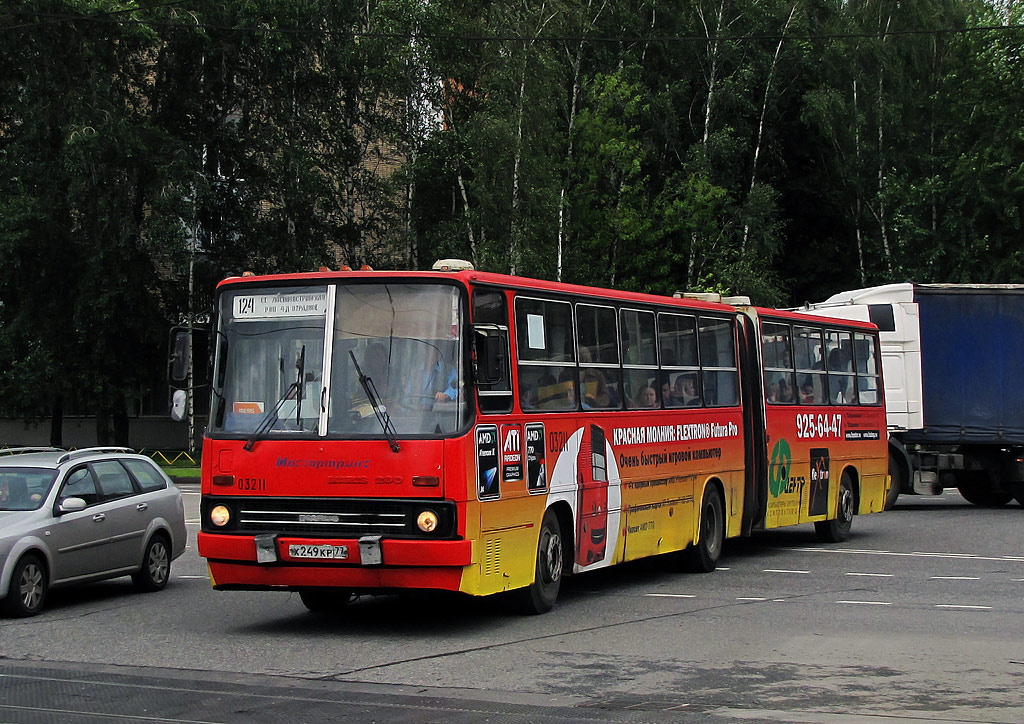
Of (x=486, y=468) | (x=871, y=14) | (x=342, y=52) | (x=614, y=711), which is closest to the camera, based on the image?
(x=614, y=711)

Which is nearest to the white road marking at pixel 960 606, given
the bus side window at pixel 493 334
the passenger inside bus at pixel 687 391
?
the passenger inside bus at pixel 687 391

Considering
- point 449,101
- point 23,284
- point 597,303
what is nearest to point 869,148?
point 449,101

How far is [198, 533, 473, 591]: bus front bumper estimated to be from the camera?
10.8 m

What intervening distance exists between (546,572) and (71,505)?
4.42 meters

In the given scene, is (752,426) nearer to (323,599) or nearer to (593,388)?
(593,388)

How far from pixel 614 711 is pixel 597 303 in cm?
Answer: 620

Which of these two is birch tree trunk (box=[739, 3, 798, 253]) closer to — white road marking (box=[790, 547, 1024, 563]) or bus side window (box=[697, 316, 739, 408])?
white road marking (box=[790, 547, 1024, 563])

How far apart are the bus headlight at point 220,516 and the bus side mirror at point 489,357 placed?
2.27 m

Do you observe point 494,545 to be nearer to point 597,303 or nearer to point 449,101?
point 597,303

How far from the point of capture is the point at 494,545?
37.0 ft

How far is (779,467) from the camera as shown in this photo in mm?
17984

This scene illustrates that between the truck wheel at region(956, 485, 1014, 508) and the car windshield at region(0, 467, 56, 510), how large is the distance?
18299 millimetres

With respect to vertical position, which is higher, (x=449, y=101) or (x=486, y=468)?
(x=449, y=101)

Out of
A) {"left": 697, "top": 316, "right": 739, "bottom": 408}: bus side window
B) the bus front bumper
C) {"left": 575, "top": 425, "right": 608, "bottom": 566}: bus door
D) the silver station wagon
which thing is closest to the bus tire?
{"left": 697, "top": 316, "right": 739, "bottom": 408}: bus side window
